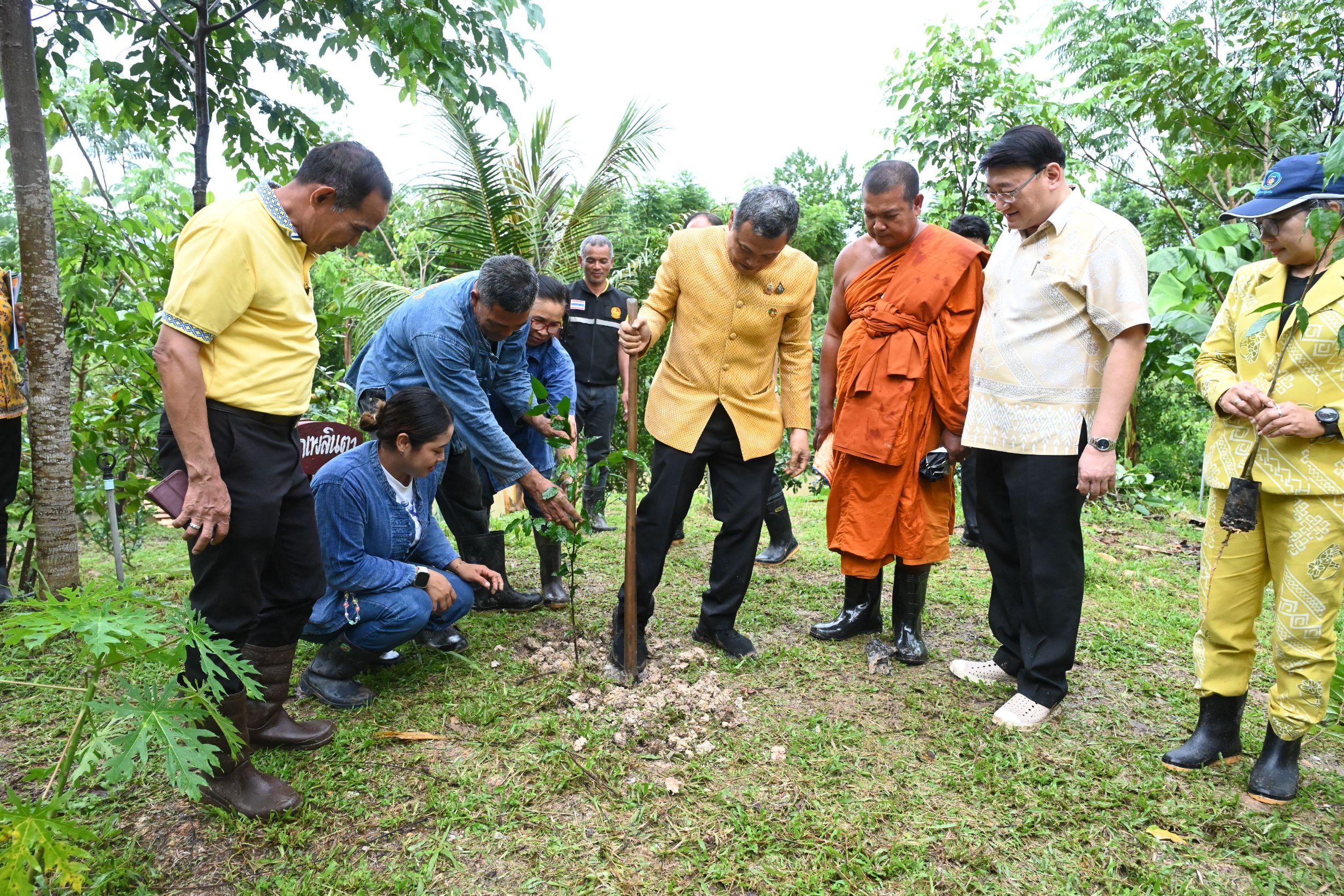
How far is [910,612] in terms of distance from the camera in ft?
11.7

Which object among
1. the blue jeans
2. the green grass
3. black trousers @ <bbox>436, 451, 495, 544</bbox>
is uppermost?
black trousers @ <bbox>436, 451, 495, 544</bbox>

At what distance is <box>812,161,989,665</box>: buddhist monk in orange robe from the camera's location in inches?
132

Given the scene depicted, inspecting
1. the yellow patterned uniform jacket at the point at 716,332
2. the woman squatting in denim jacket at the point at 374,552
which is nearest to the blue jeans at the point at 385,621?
the woman squatting in denim jacket at the point at 374,552

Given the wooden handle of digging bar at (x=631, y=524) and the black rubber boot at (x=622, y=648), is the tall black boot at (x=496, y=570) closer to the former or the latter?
the black rubber boot at (x=622, y=648)

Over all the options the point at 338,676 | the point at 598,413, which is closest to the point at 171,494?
the point at 338,676

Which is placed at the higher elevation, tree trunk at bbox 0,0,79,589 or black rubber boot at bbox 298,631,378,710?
tree trunk at bbox 0,0,79,589

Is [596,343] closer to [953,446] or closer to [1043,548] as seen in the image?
[953,446]

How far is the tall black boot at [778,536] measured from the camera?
5.10m

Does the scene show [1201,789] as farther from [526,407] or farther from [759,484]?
[526,407]

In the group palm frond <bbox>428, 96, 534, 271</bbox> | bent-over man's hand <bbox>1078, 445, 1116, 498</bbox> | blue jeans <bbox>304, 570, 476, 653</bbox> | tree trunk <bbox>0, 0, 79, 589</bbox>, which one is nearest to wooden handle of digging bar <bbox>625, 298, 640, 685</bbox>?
blue jeans <bbox>304, 570, 476, 653</bbox>

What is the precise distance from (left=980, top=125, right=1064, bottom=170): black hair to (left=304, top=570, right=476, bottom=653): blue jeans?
2578 millimetres

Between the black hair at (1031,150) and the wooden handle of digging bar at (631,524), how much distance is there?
4.59ft

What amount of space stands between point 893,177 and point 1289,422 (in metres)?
1.61

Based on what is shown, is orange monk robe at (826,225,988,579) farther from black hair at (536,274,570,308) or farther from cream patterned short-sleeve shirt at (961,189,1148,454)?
black hair at (536,274,570,308)
